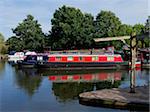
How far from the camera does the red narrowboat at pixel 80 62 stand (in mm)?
45169

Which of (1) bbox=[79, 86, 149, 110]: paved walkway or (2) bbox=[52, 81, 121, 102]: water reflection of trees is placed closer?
(1) bbox=[79, 86, 149, 110]: paved walkway

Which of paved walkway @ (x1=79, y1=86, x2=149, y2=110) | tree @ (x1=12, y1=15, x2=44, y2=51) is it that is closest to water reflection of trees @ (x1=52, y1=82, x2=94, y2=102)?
paved walkway @ (x1=79, y1=86, x2=149, y2=110)

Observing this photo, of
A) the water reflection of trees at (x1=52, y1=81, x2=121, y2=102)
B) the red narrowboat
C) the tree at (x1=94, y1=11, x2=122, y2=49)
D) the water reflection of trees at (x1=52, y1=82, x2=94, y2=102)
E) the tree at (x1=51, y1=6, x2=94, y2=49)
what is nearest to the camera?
the water reflection of trees at (x1=52, y1=82, x2=94, y2=102)

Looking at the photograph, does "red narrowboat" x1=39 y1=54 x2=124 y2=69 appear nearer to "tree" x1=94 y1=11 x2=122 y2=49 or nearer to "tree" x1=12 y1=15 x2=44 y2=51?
"tree" x1=94 y1=11 x2=122 y2=49

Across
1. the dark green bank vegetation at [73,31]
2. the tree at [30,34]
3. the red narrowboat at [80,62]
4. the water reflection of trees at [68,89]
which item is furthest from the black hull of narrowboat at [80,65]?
the tree at [30,34]

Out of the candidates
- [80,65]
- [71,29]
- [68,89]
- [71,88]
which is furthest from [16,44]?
[68,89]

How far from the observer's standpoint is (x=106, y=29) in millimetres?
71500

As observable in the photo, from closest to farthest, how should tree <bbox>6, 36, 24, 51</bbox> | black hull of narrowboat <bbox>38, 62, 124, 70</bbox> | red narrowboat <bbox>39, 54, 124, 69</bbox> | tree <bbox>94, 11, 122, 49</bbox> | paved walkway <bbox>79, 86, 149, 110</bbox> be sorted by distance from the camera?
paved walkway <bbox>79, 86, 149, 110</bbox> → black hull of narrowboat <bbox>38, 62, 124, 70</bbox> → red narrowboat <bbox>39, 54, 124, 69</bbox> → tree <bbox>94, 11, 122, 49</bbox> → tree <bbox>6, 36, 24, 51</bbox>

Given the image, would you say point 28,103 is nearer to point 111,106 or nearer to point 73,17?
point 111,106

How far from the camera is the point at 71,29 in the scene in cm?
6869

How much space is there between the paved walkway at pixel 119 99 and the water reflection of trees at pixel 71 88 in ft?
10.5

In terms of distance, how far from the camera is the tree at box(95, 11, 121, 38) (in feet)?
229

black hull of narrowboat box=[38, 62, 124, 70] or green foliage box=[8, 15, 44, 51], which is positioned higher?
green foliage box=[8, 15, 44, 51]

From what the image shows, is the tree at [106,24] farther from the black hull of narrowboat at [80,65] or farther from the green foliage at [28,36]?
the black hull of narrowboat at [80,65]
